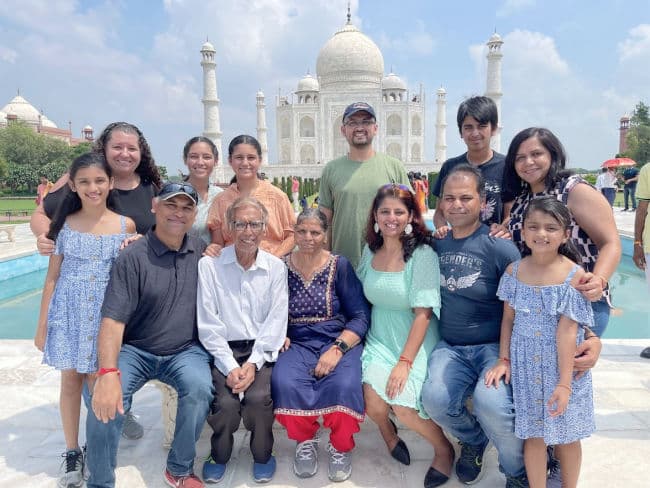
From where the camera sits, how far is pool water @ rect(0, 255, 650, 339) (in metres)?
5.55

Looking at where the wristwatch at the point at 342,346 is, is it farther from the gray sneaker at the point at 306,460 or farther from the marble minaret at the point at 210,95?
the marble minaret at the point at 210,95

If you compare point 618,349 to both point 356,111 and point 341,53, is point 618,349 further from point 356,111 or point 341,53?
point 341,53

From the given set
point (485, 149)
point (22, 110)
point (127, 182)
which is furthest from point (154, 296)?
point (22, 110)

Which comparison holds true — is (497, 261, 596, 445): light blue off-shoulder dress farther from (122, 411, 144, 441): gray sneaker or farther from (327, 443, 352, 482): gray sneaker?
(122, 411, 144, 441): gray sneaker

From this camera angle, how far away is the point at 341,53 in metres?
33.7

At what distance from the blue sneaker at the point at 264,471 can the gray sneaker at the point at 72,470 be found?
90 centimetres

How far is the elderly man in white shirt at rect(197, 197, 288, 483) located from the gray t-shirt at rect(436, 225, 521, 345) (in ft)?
2.97

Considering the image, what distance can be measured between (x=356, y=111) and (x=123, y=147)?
146cm

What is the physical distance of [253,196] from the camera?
9.78 ft

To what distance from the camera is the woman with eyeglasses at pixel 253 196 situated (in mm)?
2914

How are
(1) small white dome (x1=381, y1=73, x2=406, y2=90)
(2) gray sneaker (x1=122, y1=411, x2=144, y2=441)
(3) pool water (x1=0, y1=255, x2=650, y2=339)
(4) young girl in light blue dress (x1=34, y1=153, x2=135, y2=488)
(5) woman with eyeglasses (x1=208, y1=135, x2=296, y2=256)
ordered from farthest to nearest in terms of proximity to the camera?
(1) small white dome (x1=381, y1=73, x2=406, y2=90) → (3) pool water (x1=0, y1=255, x2=650, y2=339) → (5) woman with eyeglasses (x1=208, y1=135, x2=296, y2=256) → (2) gray sneaker (x1=122, y1=411, x2=144, y2=441) → (4) young girl in light blue dress (x1=34, y1=153, x2=135, y2=488)

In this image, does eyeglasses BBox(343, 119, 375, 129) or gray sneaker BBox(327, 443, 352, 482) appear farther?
eyeglasses BBox(343, 119, 375, 129)

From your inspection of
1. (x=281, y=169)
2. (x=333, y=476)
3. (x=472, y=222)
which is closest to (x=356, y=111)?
(x=472, y=222)

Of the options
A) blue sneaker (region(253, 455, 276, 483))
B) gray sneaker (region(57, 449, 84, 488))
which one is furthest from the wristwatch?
gray sneaker (region(57, 449, 84, 488))
